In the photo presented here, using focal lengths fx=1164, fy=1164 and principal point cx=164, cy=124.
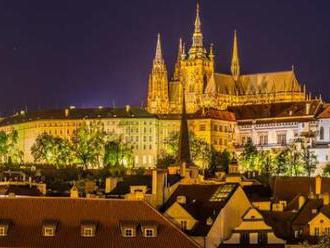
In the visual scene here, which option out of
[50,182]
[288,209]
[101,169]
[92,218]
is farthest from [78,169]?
[92,218]

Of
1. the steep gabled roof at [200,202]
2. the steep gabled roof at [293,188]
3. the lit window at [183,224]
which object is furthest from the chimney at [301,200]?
the lit window at [183,224]

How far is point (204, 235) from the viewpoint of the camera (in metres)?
66.3

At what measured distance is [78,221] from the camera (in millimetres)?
57031

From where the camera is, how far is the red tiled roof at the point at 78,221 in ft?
182

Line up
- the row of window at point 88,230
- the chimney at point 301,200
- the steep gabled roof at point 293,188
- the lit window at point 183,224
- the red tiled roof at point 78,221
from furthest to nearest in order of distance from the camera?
the steep gabled roof at point 293,188, the chimney at point 301,200, the lit window at point 183,224, the row of window at point 88,230, the red tiled roof at point 78,221

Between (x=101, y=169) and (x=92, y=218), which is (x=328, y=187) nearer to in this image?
(x=92, y=218)

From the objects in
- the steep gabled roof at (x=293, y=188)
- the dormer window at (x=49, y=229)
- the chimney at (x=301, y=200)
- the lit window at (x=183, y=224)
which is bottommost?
the lit window at (x=183, y=224)

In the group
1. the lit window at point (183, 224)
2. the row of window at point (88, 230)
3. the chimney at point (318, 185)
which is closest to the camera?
the row of window at point (88, 230)

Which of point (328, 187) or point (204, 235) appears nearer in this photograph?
point (204, 235)

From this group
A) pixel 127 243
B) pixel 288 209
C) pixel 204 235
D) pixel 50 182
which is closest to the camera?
pixel 127 243

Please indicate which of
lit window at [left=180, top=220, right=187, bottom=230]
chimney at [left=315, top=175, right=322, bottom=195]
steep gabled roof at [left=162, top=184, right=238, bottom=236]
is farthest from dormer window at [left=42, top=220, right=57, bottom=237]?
chimney at [left=315, top=175, right=322, bottom=195]

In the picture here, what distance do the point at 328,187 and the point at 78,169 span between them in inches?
3978

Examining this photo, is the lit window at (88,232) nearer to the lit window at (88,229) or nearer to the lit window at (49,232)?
the lit window at (88,229)

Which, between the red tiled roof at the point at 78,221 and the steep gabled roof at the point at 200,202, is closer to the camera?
the red tiled roof at the point at 78,221
